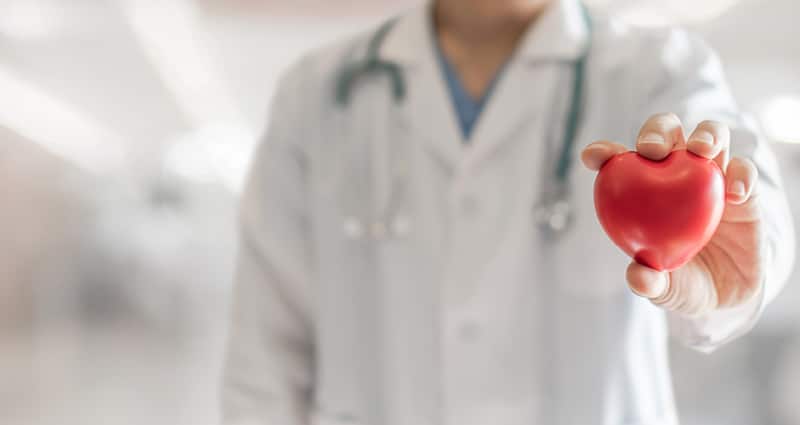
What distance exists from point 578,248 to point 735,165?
9.7 inches

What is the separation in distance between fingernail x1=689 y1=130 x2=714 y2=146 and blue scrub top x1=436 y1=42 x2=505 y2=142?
1.02ft

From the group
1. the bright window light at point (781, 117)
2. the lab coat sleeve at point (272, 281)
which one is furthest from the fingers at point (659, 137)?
the bright window light at point (781, 117)

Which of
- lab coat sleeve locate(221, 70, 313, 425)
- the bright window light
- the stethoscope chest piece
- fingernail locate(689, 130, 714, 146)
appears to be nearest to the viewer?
fingernail locate(689, 130, 714, 146)

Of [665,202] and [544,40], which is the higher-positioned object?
[544,40]

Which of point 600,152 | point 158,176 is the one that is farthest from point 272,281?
point 158,176

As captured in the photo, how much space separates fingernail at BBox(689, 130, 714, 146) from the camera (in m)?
0.35

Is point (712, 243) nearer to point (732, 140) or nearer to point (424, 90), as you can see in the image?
point (732, 140)

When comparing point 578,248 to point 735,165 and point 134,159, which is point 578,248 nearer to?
point 735,165

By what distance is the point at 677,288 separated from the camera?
0.39 meters

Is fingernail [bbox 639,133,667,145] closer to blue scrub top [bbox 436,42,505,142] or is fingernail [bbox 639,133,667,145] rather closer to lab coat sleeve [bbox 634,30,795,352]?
lab coat sleeve [bbox 634,30,795,352]

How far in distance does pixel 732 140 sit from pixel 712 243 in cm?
Answer: 10

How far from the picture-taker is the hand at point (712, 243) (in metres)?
0.35

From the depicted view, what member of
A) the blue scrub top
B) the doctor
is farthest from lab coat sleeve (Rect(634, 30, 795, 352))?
the blue scrub top

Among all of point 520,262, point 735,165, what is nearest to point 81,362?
point 520,262
